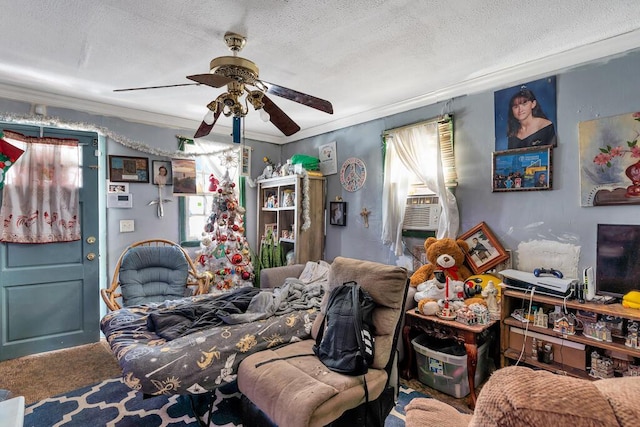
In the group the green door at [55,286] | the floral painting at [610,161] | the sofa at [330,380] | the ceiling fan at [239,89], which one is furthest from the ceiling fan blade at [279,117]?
the green door at [55,286]

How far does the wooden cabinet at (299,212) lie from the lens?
3877 mm

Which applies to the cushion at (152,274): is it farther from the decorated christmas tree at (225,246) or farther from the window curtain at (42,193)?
the window curtain at (42,193)

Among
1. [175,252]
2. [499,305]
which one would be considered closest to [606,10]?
[499,305]

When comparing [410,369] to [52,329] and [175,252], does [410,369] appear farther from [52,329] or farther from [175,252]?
[52,329]

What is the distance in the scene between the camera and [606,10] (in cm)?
176

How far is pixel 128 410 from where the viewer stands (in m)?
2.17

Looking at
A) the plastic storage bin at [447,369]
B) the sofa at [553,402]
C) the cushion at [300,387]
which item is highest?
the sofa at [553,402]

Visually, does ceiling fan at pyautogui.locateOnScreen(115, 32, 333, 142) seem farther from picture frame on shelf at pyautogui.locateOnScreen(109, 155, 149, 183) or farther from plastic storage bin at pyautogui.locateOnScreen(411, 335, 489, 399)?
plastic storage bin at pyautogui.locateOnScreen(411, 335, 489, 399)

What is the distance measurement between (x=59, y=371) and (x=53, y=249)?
45.6 inches

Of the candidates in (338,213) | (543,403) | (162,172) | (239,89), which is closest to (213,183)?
(162,172)

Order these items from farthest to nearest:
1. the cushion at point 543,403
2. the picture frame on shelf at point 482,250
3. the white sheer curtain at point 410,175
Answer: the white sheer curtain at point 410,175, the picture frame on shelf at point 482,250, the cushion at point 543,403

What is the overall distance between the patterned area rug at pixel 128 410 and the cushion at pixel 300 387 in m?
0.47

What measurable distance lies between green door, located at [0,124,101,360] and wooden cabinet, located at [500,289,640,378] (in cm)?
382

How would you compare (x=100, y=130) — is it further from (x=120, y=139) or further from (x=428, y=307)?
(x=428, y=307)
